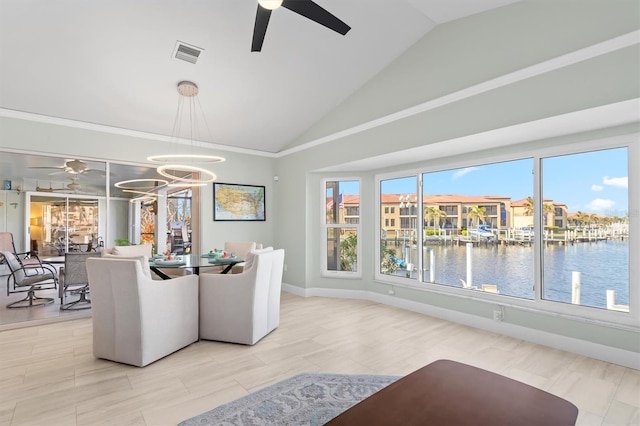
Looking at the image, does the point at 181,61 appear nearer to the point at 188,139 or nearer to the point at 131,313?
the point at 188,139

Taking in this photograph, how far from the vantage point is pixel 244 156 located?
617cm

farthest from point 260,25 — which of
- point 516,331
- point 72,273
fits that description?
point 72,273

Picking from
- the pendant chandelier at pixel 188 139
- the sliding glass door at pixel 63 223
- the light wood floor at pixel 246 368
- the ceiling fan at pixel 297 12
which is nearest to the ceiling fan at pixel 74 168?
the sliding glass door at pixel 63 223

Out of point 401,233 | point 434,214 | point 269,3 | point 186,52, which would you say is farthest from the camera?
point 401,233

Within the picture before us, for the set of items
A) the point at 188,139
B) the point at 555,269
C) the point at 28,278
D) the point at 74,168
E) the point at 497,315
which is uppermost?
the point at 188,139

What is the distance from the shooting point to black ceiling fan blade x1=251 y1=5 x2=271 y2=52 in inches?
96.7

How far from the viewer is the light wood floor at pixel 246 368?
2350 millimetres

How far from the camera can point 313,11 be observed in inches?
98.0

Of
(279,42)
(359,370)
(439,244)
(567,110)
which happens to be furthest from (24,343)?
(567,110)

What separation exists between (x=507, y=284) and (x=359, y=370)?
7.34 ft

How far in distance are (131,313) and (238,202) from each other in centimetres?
328

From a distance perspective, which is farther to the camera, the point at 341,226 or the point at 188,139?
the point at 341,226

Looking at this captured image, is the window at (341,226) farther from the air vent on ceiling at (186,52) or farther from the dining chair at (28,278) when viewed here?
the dining chair at (28,278)

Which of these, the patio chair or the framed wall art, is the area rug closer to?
the patio chair
